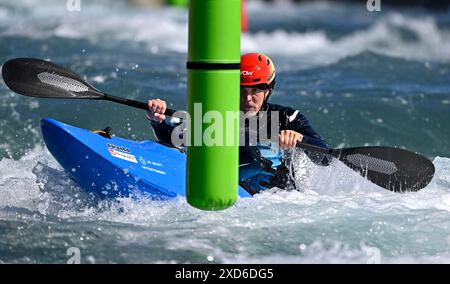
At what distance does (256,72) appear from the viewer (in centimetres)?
523

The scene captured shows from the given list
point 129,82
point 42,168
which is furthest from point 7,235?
point 129,82

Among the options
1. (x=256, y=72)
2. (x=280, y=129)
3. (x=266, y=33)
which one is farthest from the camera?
(x=266, y=33)

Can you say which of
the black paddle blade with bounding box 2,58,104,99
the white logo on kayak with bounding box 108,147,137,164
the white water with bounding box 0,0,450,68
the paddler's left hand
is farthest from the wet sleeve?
the white water with bounding box 0,0,450,68

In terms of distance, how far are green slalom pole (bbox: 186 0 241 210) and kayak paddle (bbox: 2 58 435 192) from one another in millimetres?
803

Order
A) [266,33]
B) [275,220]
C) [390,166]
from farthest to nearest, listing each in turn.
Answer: [266,33]
[390,166]
[275,220]

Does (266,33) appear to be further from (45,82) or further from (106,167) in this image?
(106,167)

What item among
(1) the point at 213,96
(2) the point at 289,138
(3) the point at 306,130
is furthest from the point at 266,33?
(1) the point at 213,96

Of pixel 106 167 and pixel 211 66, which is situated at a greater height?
pixel 211 66

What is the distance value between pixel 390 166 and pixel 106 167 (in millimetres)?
1605

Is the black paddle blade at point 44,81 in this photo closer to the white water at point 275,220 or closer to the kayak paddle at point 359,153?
the kayak paddle at point 359,153

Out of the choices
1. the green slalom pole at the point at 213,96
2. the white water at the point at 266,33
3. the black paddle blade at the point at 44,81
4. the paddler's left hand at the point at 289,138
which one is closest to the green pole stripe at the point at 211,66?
the green slalom pole at the point at 213,96

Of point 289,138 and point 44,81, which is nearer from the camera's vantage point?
point 289,138

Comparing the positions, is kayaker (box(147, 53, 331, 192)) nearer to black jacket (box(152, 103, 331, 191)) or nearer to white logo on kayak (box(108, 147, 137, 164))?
black jacket (box(152, 103, 331, 191))

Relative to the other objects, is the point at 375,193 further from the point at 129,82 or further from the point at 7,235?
the point at 129,82
